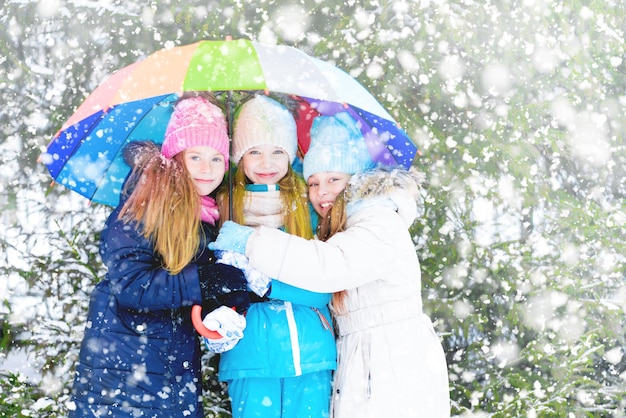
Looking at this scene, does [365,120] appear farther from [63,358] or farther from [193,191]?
[63,358]

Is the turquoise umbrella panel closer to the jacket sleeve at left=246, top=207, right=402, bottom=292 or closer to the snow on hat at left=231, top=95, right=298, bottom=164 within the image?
the snow on hat at left=231, top=95, right=298, bottom=164

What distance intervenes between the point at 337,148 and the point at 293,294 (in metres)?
0.86

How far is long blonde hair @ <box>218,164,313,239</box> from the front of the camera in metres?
3.22

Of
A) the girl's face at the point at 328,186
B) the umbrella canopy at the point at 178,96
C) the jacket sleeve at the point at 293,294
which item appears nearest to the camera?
the umbrella canopy at the point at 178,96

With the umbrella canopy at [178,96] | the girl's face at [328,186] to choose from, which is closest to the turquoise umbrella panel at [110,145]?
the umbrella canopy at [178,96]

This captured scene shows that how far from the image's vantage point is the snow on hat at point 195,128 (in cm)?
308

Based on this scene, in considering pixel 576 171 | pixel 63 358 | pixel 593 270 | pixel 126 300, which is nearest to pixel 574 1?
pixel 576 171

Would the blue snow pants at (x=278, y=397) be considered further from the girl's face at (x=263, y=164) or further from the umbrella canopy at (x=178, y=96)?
the umbrella canopy at (x=178, y=96)

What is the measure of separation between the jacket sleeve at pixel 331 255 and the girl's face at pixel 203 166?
1.42 ft

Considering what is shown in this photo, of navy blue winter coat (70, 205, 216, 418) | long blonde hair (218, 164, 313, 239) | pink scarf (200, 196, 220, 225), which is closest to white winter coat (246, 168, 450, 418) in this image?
long blonde hair (218, 164, 313, 239)

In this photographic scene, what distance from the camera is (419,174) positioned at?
11.0 feet

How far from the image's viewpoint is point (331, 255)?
290 centimetres

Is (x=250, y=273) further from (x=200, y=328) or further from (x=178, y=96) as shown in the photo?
(x=178, y=96)

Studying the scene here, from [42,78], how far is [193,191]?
228 cm
